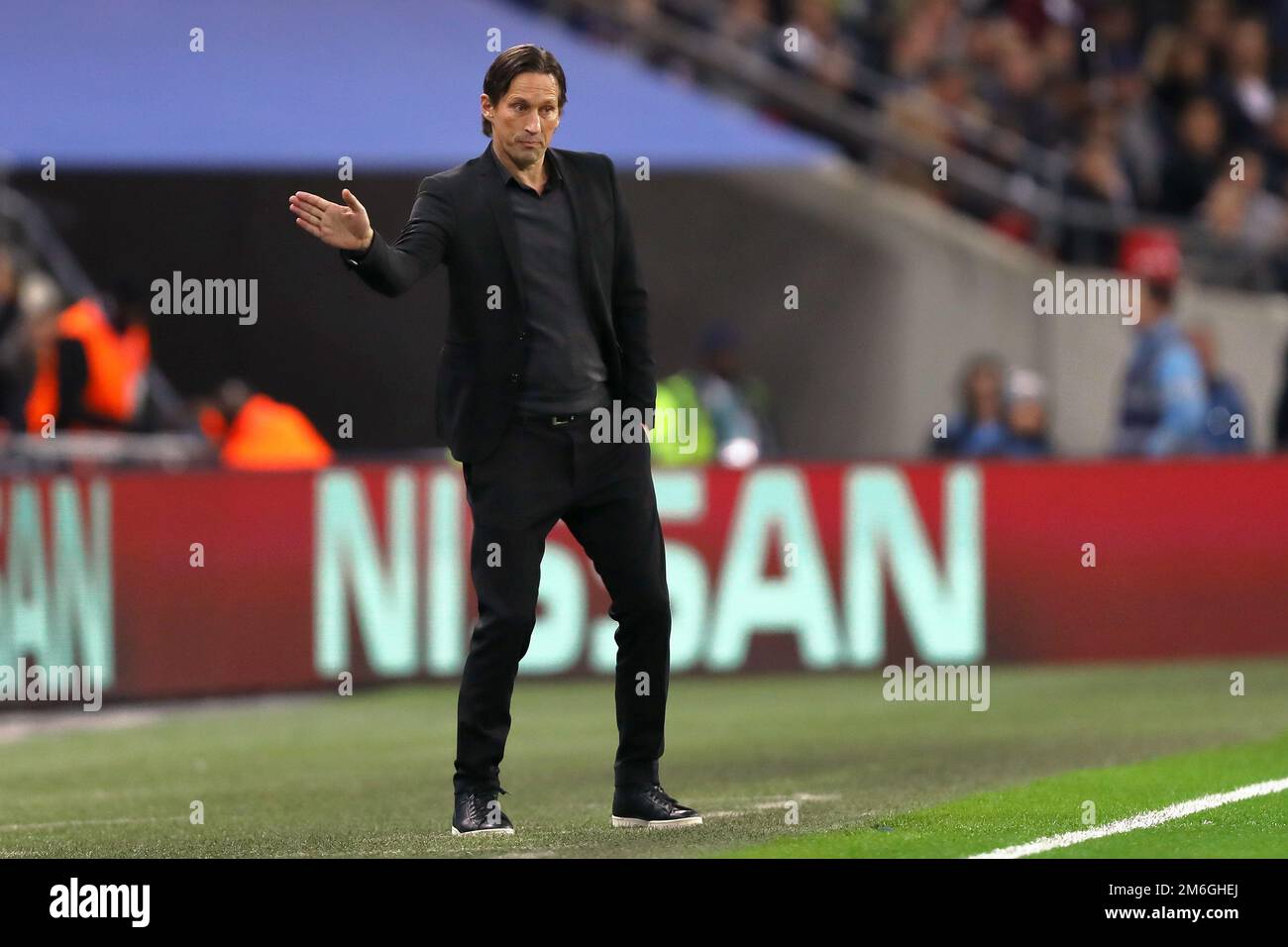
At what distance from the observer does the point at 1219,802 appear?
8.11 meters

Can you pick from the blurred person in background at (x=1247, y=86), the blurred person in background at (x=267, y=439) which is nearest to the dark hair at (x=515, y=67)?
the blurred person in background at (x=267, y=439)

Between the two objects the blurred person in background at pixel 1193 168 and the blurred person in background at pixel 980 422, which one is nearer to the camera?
the blurred person in background at pixel 980 422

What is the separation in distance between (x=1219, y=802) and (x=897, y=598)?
6.50m

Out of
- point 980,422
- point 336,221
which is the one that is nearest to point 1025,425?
point 980,422

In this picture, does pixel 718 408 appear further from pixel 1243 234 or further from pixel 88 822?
pixel 88 822

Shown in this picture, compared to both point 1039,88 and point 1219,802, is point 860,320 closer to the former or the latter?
point 1039,88

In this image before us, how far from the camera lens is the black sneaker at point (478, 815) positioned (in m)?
7.37

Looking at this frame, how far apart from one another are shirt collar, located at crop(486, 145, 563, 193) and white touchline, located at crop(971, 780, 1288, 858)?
2.39 m

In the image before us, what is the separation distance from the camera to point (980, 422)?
51.6 feet

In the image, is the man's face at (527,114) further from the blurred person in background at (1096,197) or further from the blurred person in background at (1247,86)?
the blurred person in background at (1247,86)

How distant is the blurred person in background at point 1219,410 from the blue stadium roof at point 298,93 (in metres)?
4.71

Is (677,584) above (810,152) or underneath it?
underneath

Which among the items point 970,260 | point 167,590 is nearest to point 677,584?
point 167,590
